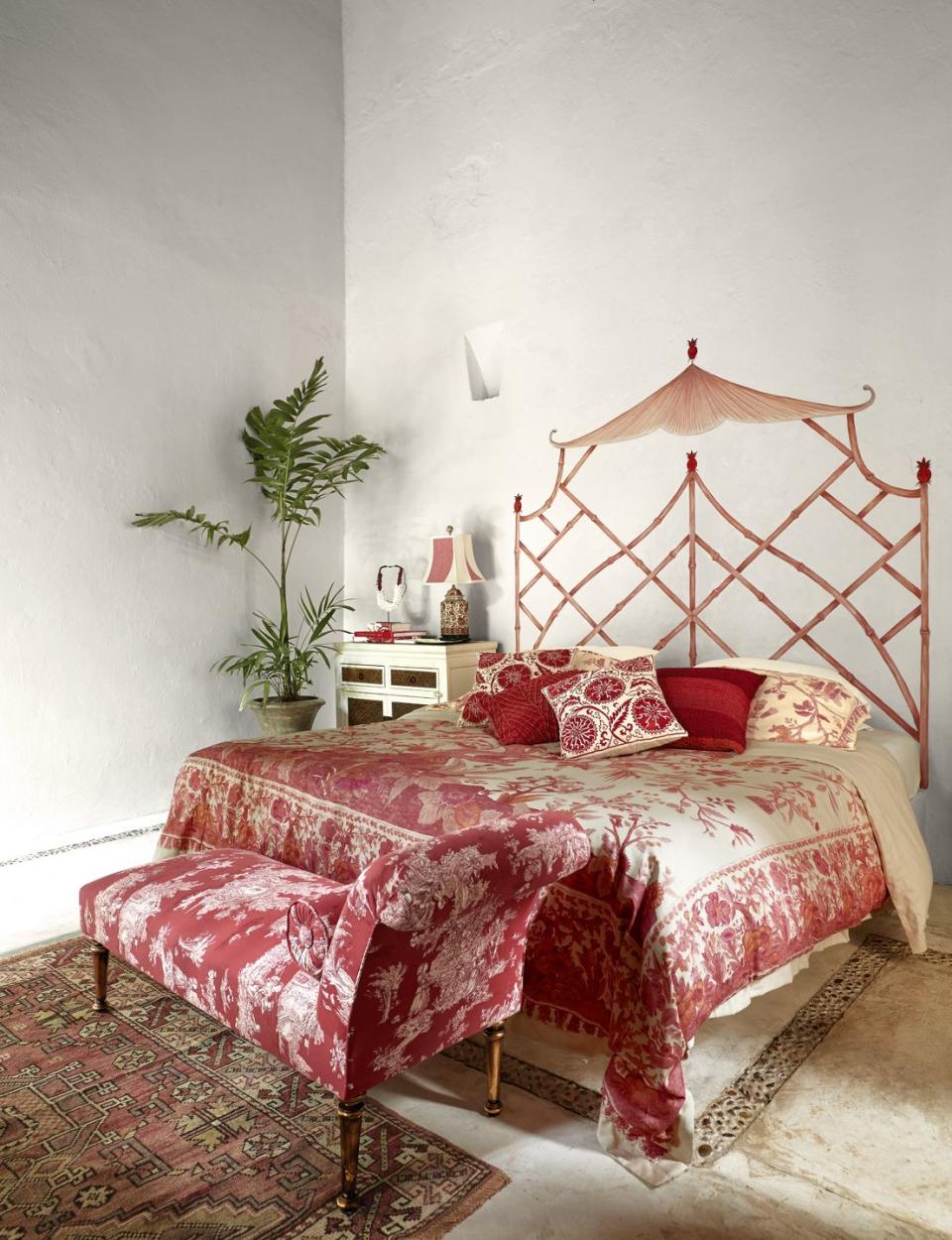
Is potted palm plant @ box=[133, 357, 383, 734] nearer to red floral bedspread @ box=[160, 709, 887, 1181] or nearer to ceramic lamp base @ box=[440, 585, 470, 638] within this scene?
ceramic lamp base @ box=[440, 585, 470, 638]

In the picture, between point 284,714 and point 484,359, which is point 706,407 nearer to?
point 484,359

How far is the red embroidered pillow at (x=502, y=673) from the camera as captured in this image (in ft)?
10.8

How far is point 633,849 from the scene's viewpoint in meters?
1.85

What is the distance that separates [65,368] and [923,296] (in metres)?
3.68

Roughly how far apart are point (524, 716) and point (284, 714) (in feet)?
6.51

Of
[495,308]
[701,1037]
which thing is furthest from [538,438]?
[701,1037]

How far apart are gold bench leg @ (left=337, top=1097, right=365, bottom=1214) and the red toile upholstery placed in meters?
0.03

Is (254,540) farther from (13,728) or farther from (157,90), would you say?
(157,90)

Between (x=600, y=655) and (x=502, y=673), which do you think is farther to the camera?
(x=600, y=655)

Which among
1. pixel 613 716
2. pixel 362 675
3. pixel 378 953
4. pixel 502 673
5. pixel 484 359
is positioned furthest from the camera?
pixel 362 675

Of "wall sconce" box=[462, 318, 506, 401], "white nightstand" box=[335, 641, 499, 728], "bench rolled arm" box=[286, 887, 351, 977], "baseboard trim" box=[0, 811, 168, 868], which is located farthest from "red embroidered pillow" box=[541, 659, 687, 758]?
"baseboard trim" box=[0, 811, 168, 868]

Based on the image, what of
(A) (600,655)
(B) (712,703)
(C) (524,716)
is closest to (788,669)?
(B) (712,703)

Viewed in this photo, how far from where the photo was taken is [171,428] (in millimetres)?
4477

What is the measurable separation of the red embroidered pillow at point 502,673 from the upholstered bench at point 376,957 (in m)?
1.41
